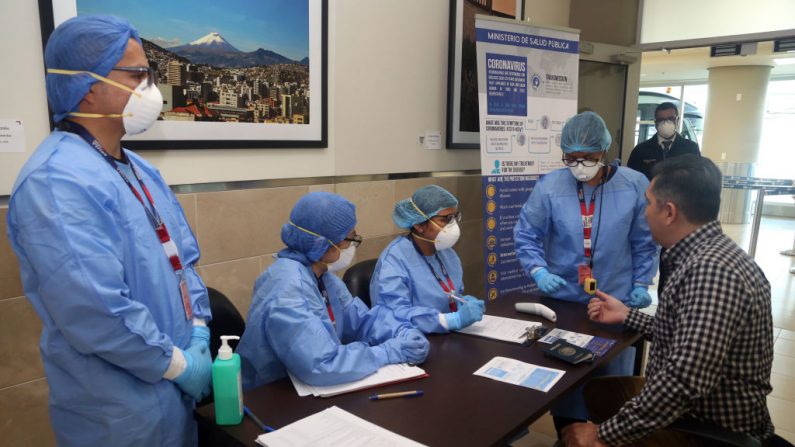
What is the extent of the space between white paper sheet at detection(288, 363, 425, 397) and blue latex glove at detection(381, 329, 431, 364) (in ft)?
0.07

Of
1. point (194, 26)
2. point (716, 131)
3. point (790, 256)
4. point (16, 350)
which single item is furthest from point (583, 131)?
point (716, 131)

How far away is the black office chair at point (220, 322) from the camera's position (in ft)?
5.90

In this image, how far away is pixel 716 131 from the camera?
31.2ft

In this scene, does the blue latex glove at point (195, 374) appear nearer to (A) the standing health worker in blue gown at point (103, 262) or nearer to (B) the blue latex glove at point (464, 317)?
(A) the standing health worker in blue gown at point (103, 262)

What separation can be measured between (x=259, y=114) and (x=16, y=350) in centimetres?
135

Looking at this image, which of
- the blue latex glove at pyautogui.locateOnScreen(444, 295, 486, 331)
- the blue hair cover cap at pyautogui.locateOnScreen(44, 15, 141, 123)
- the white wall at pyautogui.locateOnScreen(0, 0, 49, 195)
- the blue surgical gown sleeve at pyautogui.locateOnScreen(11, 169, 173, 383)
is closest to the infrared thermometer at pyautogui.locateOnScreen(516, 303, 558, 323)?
the blue latex glove at pyautogui.locateOnScreen(444, 295, 486, 331)

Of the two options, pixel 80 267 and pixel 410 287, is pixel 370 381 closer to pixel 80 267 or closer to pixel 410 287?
pixel 410 287

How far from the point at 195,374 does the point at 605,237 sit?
178 centimetres

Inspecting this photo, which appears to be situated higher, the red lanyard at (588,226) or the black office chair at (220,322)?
the red lanyard at (588,226)

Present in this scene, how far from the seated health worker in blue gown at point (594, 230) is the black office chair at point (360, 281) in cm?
74

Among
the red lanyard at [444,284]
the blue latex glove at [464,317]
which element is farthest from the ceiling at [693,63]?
the blue latex glove at [464,317]

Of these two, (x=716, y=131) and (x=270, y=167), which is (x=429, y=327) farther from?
(x=716, y=131)

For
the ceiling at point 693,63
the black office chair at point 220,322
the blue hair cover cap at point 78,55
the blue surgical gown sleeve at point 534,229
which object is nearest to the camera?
the blue hair cover cap at point 78,55

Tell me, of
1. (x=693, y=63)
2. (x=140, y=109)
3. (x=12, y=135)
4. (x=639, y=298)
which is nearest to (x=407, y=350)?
(x=140, y=109)
